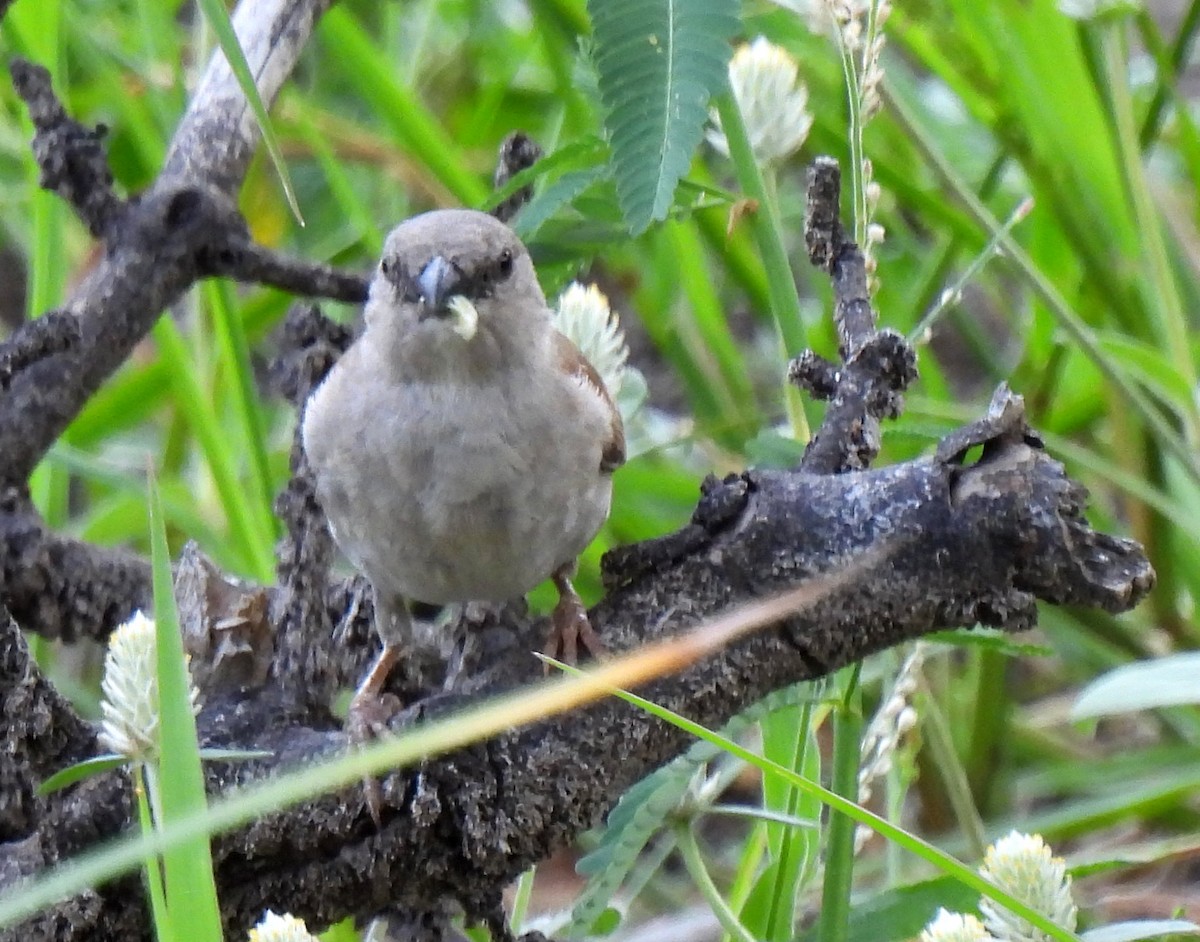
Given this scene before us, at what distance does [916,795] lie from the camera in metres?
3.37

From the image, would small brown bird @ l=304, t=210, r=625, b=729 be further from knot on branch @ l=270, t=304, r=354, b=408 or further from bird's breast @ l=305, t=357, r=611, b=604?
knot on branch @ l=270, t=304, r=354, b=408

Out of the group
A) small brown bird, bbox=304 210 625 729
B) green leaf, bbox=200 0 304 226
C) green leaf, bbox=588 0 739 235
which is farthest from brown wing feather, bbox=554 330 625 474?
green leaf, bbox=200 0 304 226

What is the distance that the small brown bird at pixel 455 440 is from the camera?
6.31 ft

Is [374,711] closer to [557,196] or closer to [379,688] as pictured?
[379,688]

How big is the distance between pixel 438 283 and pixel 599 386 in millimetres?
305

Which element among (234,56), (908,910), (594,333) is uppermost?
(594,333)

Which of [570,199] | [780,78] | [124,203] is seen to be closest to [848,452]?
[570,199]

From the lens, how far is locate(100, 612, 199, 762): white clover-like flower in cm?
125

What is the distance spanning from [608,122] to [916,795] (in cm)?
224

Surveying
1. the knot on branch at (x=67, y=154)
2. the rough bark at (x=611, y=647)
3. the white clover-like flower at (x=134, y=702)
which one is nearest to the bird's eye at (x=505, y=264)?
the rough bark at (x=611, y=647)

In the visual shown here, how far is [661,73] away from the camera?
150cm

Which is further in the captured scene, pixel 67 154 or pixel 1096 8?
pixel 1096 8

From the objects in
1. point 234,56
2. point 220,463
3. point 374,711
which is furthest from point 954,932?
point 220,463

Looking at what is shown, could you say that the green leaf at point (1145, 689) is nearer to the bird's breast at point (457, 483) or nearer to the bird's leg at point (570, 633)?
the bird's leg at point (570, 633)
